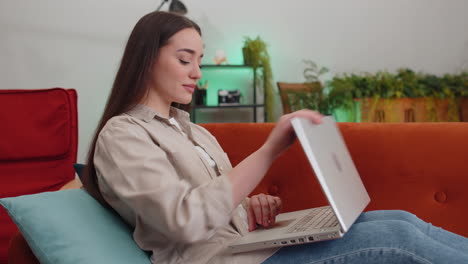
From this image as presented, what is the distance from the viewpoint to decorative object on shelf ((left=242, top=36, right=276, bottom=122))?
3939 mm

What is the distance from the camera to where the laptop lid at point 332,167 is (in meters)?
0.69

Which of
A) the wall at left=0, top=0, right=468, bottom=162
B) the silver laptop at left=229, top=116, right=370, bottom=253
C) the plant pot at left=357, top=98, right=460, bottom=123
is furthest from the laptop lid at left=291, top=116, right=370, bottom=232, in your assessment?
the wall at left=0, top=0, right=468, bottom=162

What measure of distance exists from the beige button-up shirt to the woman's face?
6 centimetres

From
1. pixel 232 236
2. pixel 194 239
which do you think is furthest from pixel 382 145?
pixel 194 239

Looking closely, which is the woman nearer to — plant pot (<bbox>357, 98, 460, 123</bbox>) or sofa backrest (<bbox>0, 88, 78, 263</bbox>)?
sofa backrest (<bbox>0, 88, 78, 263</bbox>)

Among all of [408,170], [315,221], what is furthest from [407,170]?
[315,221]

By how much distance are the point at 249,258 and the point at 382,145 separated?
2.02 ft

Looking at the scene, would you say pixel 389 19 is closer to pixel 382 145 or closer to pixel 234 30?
pixel 234 30

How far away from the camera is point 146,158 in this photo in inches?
30.0

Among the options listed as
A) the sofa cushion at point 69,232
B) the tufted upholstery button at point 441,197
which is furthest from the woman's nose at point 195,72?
the tufted upholstery button at point 441,197

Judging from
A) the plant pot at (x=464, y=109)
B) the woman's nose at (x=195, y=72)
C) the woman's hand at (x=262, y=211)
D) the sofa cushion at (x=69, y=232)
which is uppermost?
the woman's nose at (x=195, y=72)

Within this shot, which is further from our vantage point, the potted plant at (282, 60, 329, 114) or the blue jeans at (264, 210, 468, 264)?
the potted plant at (282, 60, 329, 114)

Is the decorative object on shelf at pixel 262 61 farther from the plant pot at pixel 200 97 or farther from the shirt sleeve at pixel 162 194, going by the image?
the shirt sleeve at pixel 162 194

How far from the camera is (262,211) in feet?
3.27
